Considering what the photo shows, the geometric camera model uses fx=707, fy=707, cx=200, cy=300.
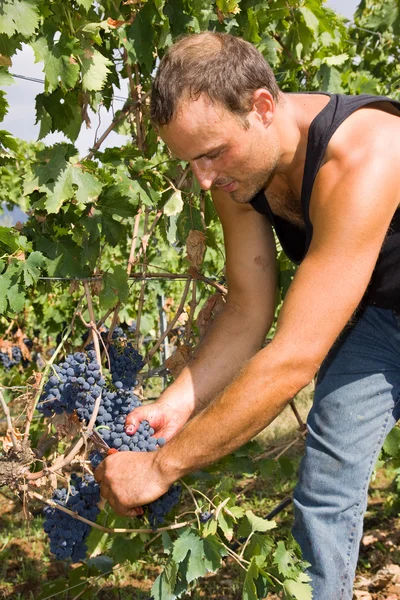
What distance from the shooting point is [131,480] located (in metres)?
2.11

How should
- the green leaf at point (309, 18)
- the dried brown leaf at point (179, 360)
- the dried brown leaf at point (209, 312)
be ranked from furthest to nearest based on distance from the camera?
the green leaf at point (309, 18)
the dried brown leaf at point (209, 312)
the dried brown leaf at point (179, 360)

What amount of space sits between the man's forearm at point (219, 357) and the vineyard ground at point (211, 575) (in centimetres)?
101

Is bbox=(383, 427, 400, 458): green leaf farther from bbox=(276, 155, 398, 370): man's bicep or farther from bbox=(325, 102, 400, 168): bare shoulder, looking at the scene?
bbox=(325, 102, 400, 168): bare shoulder

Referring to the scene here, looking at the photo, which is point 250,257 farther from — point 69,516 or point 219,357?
point 69,516

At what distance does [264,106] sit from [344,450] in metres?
1.16

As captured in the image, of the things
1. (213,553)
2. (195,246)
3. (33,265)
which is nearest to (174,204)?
(195,246)

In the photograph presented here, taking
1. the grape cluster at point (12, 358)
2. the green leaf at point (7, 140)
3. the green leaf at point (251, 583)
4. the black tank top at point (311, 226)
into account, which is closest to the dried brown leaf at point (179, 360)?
the black tank top at point (311, 226)

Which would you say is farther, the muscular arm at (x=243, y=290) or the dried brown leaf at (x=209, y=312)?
the dried brown leaf at (x=209, y=312)

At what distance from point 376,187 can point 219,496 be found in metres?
1.11

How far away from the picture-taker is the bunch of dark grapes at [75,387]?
7.70 ft

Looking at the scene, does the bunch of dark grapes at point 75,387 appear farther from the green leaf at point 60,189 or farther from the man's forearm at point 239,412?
the green leaf at point 60,189

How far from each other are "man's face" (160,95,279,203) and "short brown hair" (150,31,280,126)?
0.09 ft

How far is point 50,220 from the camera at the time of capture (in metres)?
2.82

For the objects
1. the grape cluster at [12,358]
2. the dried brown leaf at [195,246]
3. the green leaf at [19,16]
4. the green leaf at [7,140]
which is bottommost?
the grape cluster at [12,358]
